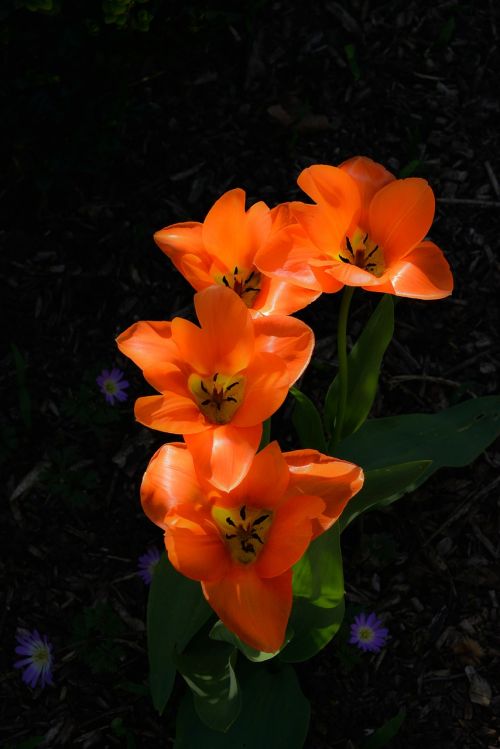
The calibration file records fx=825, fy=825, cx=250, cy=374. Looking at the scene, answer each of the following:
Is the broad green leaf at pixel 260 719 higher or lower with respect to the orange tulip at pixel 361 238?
lower

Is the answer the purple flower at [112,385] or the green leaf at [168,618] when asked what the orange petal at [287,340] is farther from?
the purple flower at [112,385]

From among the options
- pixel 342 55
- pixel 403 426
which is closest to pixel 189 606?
pixel 403 426

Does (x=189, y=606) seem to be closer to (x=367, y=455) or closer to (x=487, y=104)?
(x=367, y=455)

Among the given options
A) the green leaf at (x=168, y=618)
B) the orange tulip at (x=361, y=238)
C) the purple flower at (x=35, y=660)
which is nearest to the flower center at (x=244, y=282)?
the orange tulip at (x=361, y=238)

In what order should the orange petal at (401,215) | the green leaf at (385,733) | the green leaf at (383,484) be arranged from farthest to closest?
the green leaf at (385,733), the green leaf at (383,484), the orange petal at (401,215)

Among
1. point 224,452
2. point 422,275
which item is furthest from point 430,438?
point 224,452
